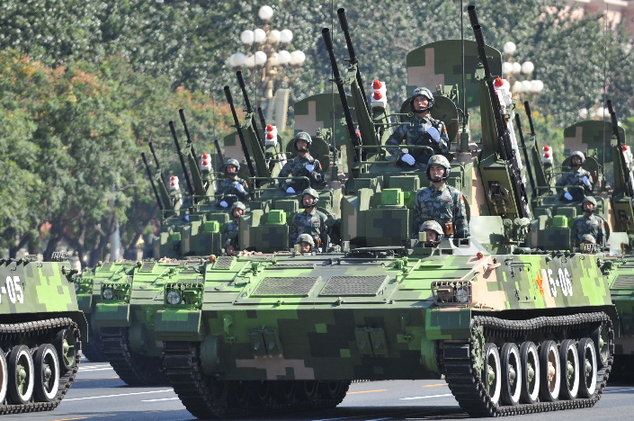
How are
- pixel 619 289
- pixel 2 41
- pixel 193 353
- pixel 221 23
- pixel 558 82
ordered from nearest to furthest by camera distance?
1. pixel 193 353
2. pixel 619 289
3. pixel 2 41
4. pixel 221 23
5. pixel 558 82

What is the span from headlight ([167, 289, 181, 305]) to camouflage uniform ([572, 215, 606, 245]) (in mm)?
14023

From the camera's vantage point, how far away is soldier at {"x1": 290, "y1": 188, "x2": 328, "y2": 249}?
88.0ft

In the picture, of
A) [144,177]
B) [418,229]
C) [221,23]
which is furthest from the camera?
[221,23]

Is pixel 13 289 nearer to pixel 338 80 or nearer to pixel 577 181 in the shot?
pixel 338 80

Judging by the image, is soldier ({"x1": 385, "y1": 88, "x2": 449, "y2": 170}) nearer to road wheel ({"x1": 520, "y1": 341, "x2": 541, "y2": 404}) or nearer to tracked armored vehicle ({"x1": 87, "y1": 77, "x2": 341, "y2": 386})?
road wheel ({"x1": 520, "y1": 341, "x2": 541, "y2": 404})

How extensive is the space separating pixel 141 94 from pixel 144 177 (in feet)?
11.4


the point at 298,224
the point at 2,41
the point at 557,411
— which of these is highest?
the point at 2,41

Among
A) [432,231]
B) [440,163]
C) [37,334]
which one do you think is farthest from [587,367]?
[37,334]

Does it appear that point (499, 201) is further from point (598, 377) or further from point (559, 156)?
point (559, 156)

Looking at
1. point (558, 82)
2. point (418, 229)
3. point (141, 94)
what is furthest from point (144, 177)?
point (418, 229)

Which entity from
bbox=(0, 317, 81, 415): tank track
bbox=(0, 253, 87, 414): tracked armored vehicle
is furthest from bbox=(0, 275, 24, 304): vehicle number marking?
bbox=(0, 317, 81, 415): tank track

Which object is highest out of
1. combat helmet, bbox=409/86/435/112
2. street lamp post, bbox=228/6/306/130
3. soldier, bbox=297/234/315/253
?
street lamp post, bbox=228/6/306/130

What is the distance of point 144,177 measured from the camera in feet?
206

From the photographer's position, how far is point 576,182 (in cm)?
3672
